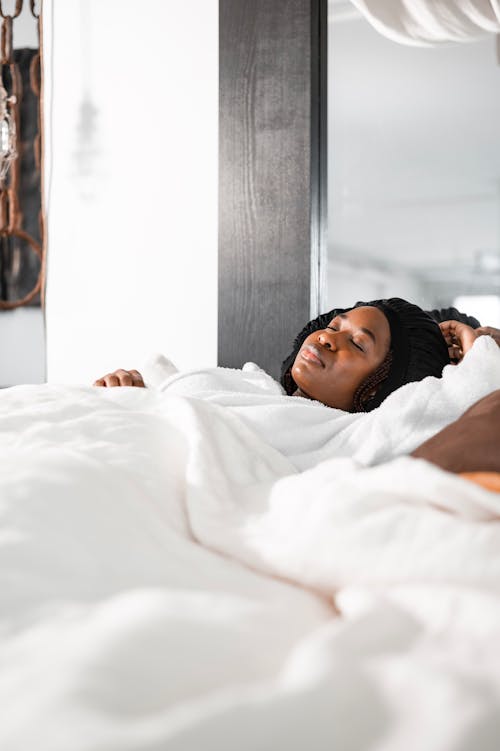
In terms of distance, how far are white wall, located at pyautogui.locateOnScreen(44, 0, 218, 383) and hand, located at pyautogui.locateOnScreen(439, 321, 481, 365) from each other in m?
0.86

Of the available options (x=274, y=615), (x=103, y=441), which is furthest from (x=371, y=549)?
(x=103, y=441)

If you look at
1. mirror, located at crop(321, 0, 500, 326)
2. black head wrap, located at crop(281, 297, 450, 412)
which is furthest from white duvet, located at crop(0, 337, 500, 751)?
mirror, located at crop(321, 0, 500, 326)

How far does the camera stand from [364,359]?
1.65 metres

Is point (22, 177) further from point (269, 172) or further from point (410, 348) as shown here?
point (410, 348)

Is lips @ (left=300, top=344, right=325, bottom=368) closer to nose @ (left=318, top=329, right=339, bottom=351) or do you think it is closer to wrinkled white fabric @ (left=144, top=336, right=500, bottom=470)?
nose @ (left=318, top=329, right=339, bottom=351)

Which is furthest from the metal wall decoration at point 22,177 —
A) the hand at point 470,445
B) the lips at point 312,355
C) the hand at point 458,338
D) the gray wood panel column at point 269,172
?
the hand at point 470,445

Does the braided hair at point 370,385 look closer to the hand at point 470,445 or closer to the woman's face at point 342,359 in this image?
the woman's face at point 342,359

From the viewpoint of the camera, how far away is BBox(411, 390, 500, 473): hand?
928 mm

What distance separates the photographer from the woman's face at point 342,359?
1.64 m

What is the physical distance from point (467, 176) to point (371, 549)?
163 centimetres

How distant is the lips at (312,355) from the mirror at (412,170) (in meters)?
0.57

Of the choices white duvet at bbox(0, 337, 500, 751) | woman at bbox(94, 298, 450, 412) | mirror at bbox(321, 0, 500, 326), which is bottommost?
white duvet at bbox(0, 337, 500, 751)

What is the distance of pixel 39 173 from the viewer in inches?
112

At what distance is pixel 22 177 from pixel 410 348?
179cm
